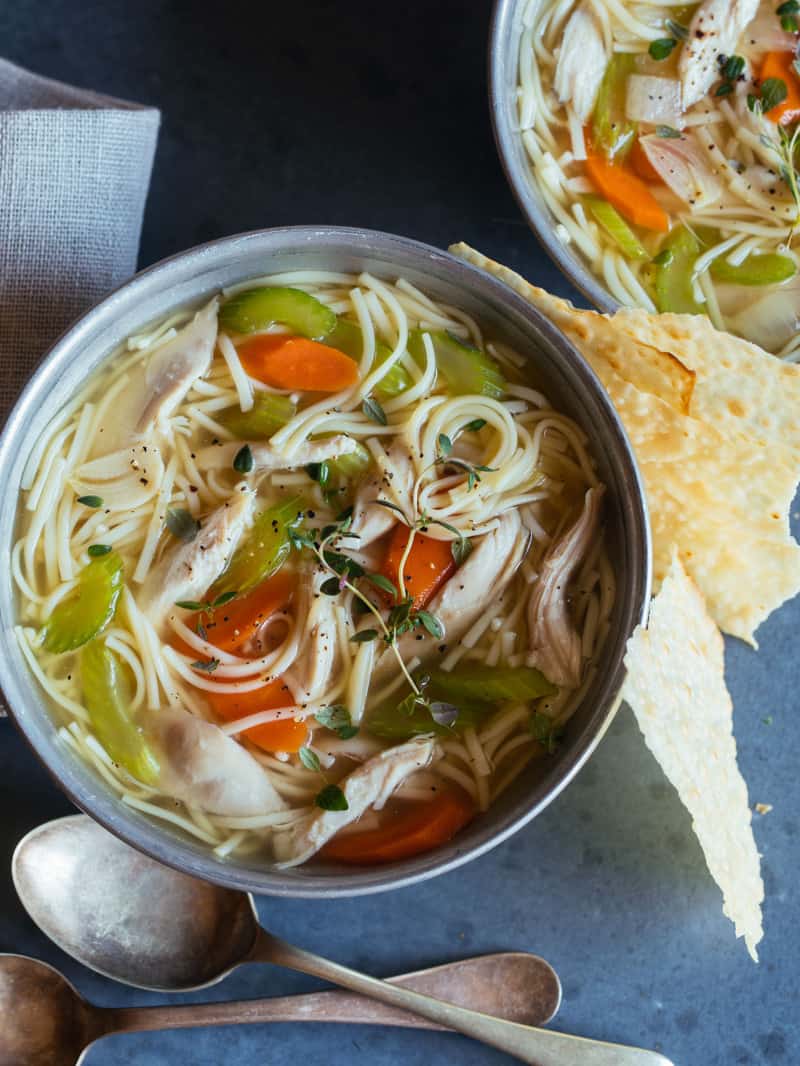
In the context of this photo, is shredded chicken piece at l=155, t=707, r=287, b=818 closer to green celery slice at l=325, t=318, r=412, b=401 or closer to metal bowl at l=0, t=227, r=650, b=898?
metal bowl at l=0, t=227, r=650, b=898

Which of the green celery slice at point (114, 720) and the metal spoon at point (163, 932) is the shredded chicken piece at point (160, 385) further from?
the metal spoon at point (163, 932)

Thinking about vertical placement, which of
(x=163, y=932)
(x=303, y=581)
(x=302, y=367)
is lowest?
(x=163, y=932)

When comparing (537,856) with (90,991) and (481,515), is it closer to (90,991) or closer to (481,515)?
(481,515)

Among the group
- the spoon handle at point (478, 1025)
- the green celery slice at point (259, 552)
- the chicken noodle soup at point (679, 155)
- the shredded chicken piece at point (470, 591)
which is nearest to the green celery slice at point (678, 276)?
the chicken noodle soup at point (679, 155)

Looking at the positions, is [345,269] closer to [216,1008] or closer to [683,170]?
[683,170]

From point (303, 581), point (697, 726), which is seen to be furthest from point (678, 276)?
point (303, 581)

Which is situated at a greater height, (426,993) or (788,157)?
(788,157)

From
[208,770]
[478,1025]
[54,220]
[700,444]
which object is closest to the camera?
[208,770]
